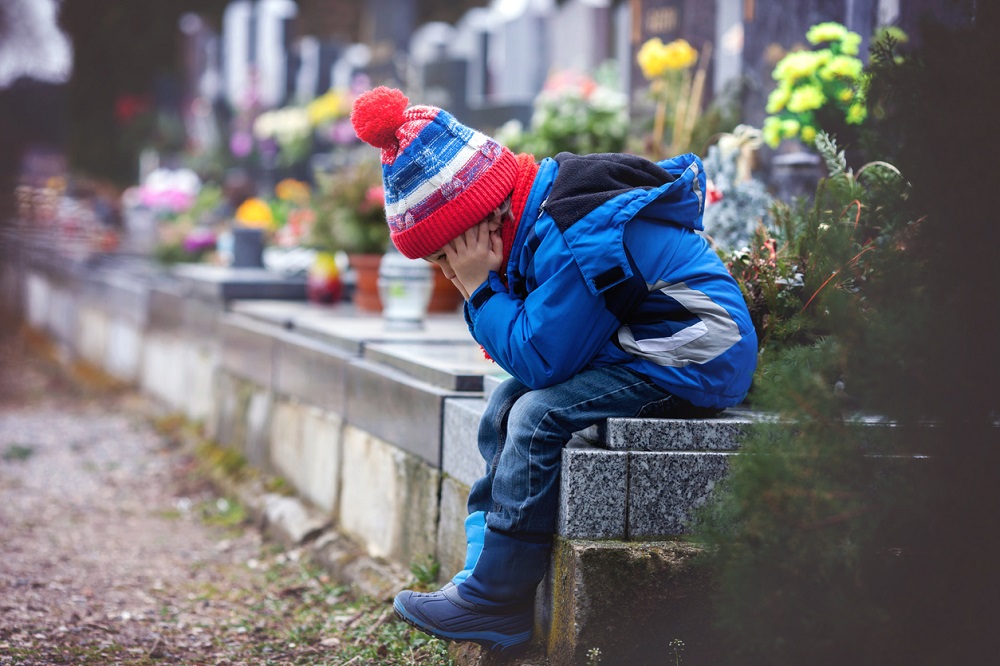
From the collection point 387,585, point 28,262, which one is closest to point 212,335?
point 387,585

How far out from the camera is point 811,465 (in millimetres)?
1914

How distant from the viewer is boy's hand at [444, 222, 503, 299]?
2.63 meters

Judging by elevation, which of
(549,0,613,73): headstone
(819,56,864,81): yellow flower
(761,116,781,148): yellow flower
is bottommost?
(761,116,781,148): yellow flower

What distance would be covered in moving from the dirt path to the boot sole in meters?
0.35

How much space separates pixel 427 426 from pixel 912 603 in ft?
6.37

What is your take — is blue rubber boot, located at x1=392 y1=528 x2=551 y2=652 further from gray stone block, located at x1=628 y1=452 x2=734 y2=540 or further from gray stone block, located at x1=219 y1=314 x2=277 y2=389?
gray stone block, located at x1=219 y1=314 x2=277 y2=389

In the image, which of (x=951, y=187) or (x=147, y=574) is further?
(x=147, y=574)

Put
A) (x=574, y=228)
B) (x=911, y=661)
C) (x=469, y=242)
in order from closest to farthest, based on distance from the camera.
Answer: (x=911, y=661), (x=574, y=228), (x=469, y=242)

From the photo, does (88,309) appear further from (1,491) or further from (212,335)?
(1,491)

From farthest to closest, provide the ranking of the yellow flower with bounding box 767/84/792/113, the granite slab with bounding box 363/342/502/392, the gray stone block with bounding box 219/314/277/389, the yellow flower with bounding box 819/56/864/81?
the gray stone block with bounding box 219/314/277/389, the yellow flower with bounding box 767/84/792/113, the yellow flower with bounding box 819/56/864/81, the granite slab with bounding box 363/342/502/392

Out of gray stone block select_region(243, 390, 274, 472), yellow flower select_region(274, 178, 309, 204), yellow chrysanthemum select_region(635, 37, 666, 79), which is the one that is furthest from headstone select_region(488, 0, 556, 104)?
gray stone block select_region(243, 390, 274, 472)

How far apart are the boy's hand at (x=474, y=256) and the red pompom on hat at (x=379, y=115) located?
0.29m

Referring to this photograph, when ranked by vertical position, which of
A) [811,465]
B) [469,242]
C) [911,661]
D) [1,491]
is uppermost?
[469,242]

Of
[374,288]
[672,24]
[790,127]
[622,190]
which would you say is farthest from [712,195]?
[672,24]
